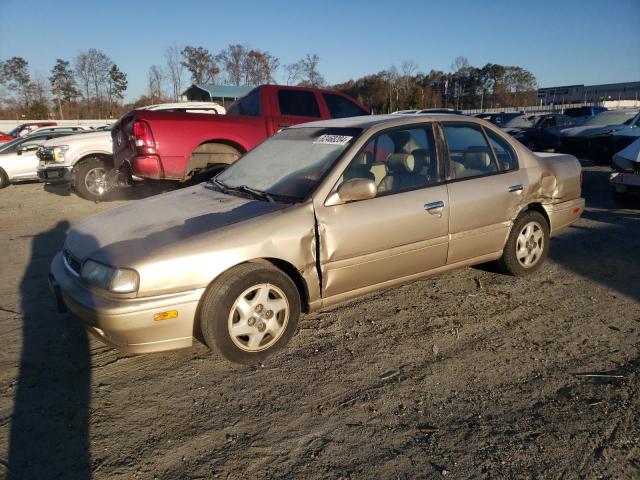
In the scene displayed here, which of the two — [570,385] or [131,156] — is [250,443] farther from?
[131,156]

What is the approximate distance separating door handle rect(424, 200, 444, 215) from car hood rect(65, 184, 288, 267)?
1.15m

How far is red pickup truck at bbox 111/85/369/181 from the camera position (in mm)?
6801

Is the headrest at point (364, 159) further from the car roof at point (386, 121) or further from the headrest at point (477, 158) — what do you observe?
the headrest at point (477, 158)

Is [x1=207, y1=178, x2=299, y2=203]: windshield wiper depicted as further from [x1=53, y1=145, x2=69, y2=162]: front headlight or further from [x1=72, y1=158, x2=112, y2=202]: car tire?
[x1=53, y1=145, x2=69, y2=162]: front headlight

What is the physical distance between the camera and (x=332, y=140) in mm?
3768

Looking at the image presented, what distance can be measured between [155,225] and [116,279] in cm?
58

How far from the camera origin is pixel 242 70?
156ft

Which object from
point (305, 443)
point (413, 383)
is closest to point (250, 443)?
point (305, 443)

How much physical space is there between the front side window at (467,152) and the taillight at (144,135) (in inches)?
173

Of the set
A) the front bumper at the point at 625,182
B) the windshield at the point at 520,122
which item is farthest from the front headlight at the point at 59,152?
the windshield at the point at 520,122

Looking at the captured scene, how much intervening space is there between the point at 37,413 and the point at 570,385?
302 centimetres

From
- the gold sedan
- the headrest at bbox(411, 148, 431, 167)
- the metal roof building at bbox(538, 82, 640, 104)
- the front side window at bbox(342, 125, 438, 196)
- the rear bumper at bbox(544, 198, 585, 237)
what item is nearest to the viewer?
the gold sedan

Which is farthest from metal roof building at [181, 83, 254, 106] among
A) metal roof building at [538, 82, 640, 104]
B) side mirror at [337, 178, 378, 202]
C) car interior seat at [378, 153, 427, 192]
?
metal roof building at [538, 82, 640, 104]

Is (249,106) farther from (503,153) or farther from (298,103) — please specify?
(503,153)
